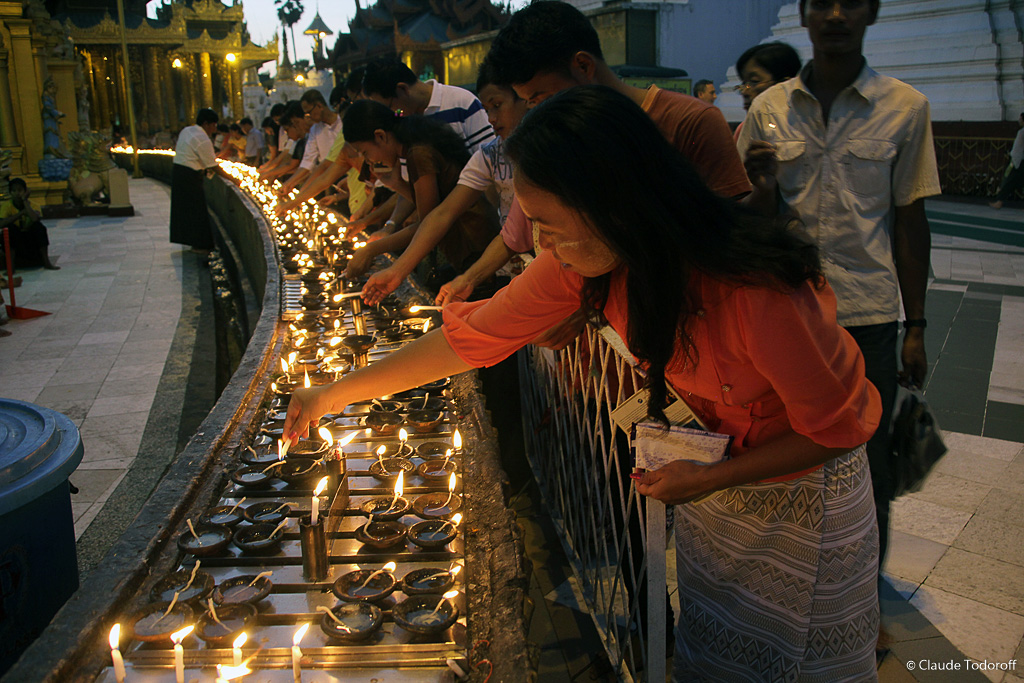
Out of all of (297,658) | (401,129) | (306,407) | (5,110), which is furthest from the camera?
(5,110)

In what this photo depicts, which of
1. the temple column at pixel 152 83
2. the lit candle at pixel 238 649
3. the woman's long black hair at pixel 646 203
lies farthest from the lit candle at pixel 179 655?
the temple column at pixel 152 83

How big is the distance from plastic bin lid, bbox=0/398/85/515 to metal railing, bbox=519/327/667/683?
5.83 feet

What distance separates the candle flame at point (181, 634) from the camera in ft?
5.51

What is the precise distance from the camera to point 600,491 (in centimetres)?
308

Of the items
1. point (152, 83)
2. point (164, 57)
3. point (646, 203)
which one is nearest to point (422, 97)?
point (646, 203)

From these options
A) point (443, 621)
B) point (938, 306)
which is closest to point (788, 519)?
point (443, 621)

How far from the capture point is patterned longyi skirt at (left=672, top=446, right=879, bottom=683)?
177 centimetres

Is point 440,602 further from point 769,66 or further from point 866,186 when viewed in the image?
point 769,66

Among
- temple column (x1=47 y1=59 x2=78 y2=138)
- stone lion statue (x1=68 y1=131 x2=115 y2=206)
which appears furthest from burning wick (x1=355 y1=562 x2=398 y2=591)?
temple column (x1=47 y1=59 x2=78 y2=138)

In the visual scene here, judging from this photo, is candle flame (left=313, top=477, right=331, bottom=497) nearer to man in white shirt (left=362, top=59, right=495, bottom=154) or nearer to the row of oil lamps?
the row of oil lamps

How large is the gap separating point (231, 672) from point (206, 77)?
44.6 metres

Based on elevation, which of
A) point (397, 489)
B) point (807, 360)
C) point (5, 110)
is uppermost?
point (5, 110)

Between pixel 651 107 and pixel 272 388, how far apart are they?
6.45 feet

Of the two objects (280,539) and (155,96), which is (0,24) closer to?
(280,539)
